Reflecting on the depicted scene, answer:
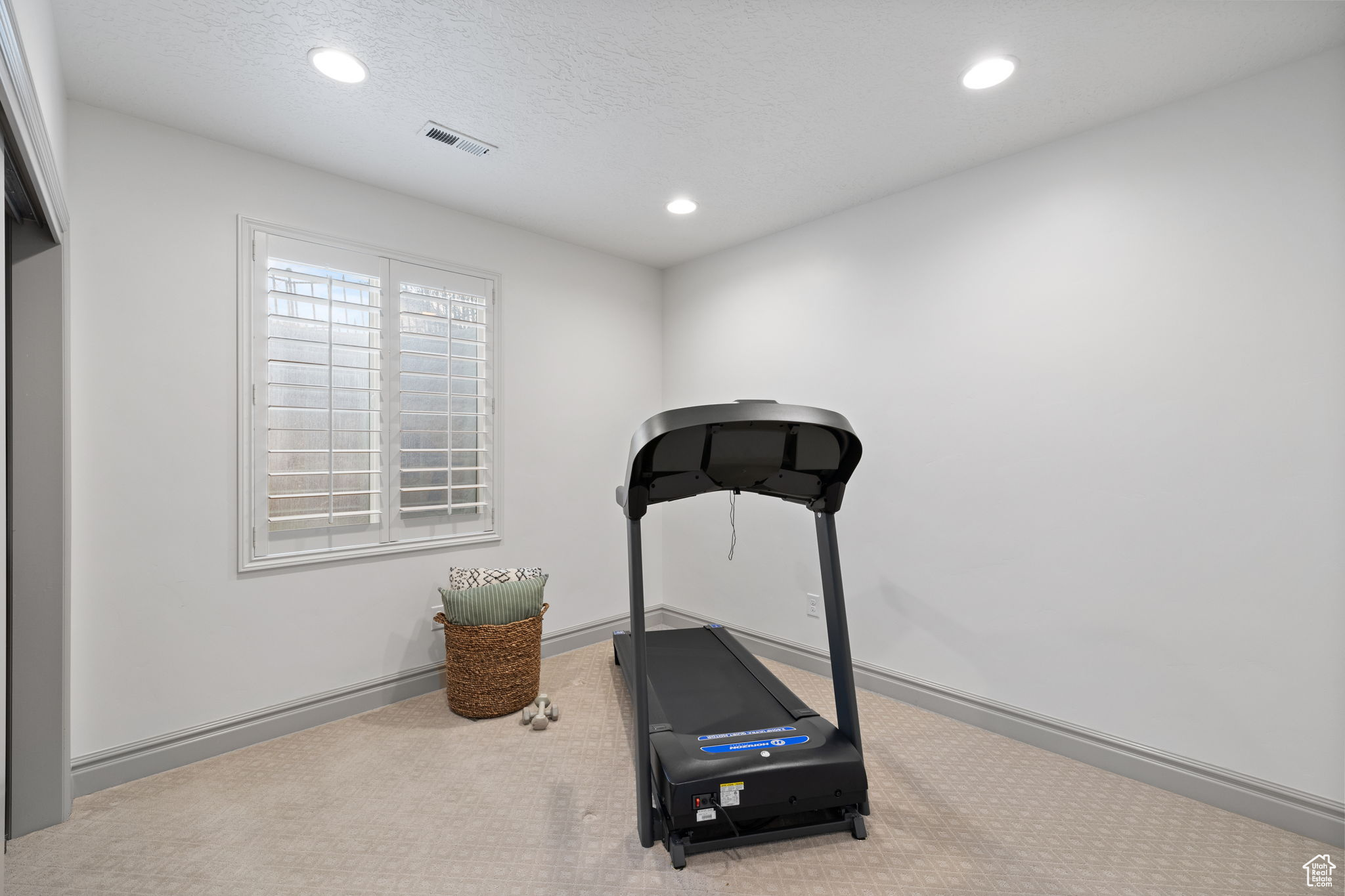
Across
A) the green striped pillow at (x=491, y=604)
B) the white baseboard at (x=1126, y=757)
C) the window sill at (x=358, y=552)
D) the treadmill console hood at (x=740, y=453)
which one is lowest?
the white baseboard at (x=1126, y=757)

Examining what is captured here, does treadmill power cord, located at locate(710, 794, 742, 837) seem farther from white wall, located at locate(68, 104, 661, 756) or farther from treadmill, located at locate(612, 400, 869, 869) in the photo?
white wall, located at locate(68, 104, 661, 756)

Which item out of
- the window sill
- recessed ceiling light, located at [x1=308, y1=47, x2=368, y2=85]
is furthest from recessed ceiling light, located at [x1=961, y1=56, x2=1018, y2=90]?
the window sill

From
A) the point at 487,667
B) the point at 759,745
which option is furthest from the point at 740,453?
the point at 487,667

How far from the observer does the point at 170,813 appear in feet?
6.90

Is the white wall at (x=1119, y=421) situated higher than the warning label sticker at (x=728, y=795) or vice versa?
the white wall at (x=1119, y=421)

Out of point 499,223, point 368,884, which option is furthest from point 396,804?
point 499,223

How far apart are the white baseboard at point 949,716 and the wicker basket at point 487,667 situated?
0.38 m

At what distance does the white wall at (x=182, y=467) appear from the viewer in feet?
7.38

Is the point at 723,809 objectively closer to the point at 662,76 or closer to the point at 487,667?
the point at 487,667

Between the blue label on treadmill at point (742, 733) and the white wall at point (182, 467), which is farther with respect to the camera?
the white wall at point (182, 467)

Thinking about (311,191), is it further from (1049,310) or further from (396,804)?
(1049,310)

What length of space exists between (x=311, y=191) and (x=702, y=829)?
9.84ft

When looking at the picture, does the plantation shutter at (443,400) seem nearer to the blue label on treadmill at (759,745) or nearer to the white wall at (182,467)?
the white wall at (182,467)

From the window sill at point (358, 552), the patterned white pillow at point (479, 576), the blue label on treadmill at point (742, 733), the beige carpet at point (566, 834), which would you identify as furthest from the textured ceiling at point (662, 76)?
the beige carpet at point (566, 834)
